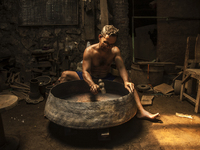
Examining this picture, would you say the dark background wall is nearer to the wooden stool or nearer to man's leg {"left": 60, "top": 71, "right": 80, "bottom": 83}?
man's leg {"left": 60, "top": 71, "right": 80, "bottom": 83}

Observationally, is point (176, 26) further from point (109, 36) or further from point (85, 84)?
point (85, 84)

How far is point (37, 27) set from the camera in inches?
195

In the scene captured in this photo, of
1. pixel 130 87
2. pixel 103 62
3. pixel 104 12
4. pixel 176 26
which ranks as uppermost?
pixel 104 12

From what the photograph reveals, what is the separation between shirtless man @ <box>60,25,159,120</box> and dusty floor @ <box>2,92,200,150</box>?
0.97ft

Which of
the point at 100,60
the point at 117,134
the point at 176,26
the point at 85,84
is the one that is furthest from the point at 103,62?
the point at 176,26

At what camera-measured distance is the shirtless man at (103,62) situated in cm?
242

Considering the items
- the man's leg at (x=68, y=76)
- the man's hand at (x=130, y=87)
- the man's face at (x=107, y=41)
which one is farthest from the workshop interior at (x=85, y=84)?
the man's face at (x=107, y=41)

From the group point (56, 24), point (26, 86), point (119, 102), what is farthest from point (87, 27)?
point (119, 102)

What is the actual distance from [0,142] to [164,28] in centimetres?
498

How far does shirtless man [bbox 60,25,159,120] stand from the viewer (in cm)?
242

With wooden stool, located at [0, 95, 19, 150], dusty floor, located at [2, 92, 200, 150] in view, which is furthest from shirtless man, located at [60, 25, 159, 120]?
wooden stool, located at [0, 95, 19, 150]

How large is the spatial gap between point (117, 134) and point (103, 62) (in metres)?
1.31

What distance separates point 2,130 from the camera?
1944 mm

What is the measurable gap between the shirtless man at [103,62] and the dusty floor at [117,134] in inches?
11.7
